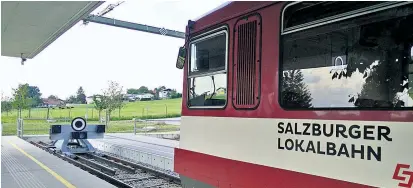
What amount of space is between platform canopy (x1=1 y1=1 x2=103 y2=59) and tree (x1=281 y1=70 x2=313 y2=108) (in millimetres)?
5496

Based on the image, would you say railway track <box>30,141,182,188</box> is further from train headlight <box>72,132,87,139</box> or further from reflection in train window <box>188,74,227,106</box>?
reflection in train window <box>188,74,227,106</box>

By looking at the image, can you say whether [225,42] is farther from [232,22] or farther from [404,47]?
[404,47]

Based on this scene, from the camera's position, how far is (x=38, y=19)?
9.44 m

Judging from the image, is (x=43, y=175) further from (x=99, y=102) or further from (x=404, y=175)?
(x=99, y=102)

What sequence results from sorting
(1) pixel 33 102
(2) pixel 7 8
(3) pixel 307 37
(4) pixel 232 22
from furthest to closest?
(1) pixel 33 102 < (2) pixel 7 8 < (4) pixel 232 22 < (3) pixel 307 37

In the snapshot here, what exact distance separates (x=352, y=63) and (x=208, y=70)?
2.12 m

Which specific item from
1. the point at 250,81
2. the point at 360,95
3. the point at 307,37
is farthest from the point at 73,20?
the point at 360,95

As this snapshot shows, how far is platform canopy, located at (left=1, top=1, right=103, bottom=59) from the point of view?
8.16 metres

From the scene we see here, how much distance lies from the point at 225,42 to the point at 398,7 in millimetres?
2148

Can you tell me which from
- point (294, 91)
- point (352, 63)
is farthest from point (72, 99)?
point (352, 63)

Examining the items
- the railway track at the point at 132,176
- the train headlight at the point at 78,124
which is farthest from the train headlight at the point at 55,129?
the railway track at the point at 132,176

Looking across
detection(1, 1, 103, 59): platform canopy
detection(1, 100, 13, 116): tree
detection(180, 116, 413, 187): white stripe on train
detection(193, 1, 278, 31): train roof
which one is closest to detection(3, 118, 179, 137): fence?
detection(1, 1, 103, 59): platform canopy

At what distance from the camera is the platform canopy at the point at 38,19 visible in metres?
8.16

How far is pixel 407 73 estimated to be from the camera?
8.67ft
